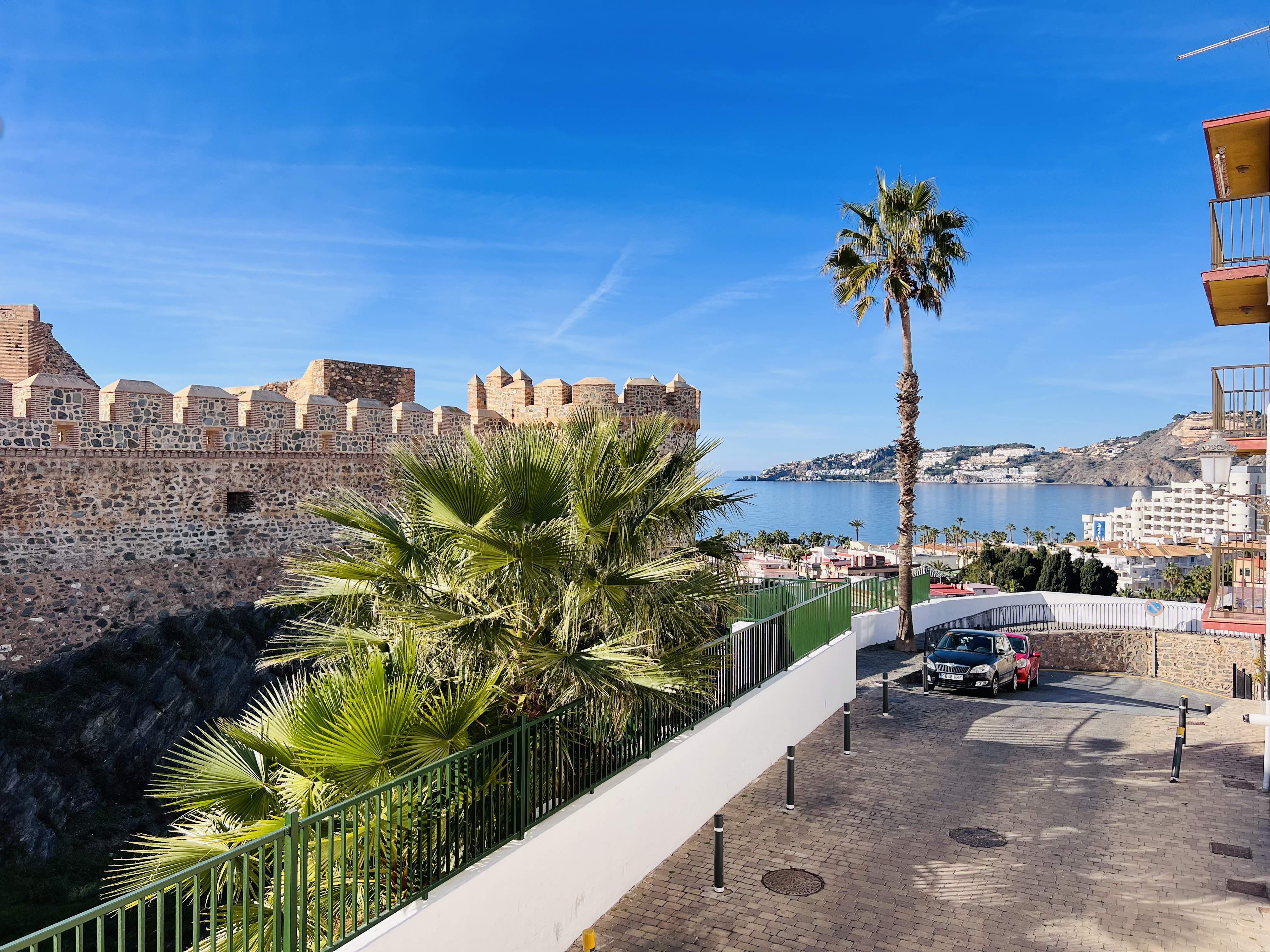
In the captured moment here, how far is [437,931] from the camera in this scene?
4922 millimetres

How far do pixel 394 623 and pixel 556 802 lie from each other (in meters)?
1.99

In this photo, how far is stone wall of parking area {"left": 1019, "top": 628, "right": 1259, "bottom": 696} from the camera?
19.5 m

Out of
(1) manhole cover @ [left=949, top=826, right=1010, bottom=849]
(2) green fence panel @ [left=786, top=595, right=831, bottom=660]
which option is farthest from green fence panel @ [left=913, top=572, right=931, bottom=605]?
(1) manhole cover @ [left=949, top=826, right=1010, bottom=849]

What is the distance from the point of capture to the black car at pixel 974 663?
50.1 ft

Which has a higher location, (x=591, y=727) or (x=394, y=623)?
(x=394, y=623)

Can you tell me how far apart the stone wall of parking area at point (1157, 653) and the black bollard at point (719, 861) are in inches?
696

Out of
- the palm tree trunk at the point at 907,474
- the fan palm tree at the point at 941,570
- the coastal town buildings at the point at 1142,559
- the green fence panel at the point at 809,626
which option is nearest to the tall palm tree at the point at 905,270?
the palm tree trunk at the point at 907,474

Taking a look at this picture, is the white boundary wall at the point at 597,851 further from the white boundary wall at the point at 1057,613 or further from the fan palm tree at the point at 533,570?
the white boundary wall at the point at 1057,613

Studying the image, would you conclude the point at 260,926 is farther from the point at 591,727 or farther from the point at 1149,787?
the point at 1149,787

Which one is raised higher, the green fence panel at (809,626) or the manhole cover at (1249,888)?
the green fence panel at (809,626)

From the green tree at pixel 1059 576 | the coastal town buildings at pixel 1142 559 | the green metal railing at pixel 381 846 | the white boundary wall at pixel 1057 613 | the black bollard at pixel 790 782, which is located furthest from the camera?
the coastal town buildings at pixel 1142 559

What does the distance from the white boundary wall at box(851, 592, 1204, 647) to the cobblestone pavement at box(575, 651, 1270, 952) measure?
27.9ft

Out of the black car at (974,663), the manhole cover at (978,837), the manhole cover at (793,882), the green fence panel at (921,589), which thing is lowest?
the manhole cover at (793,882)

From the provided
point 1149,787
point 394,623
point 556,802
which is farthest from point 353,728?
point 1149,787
